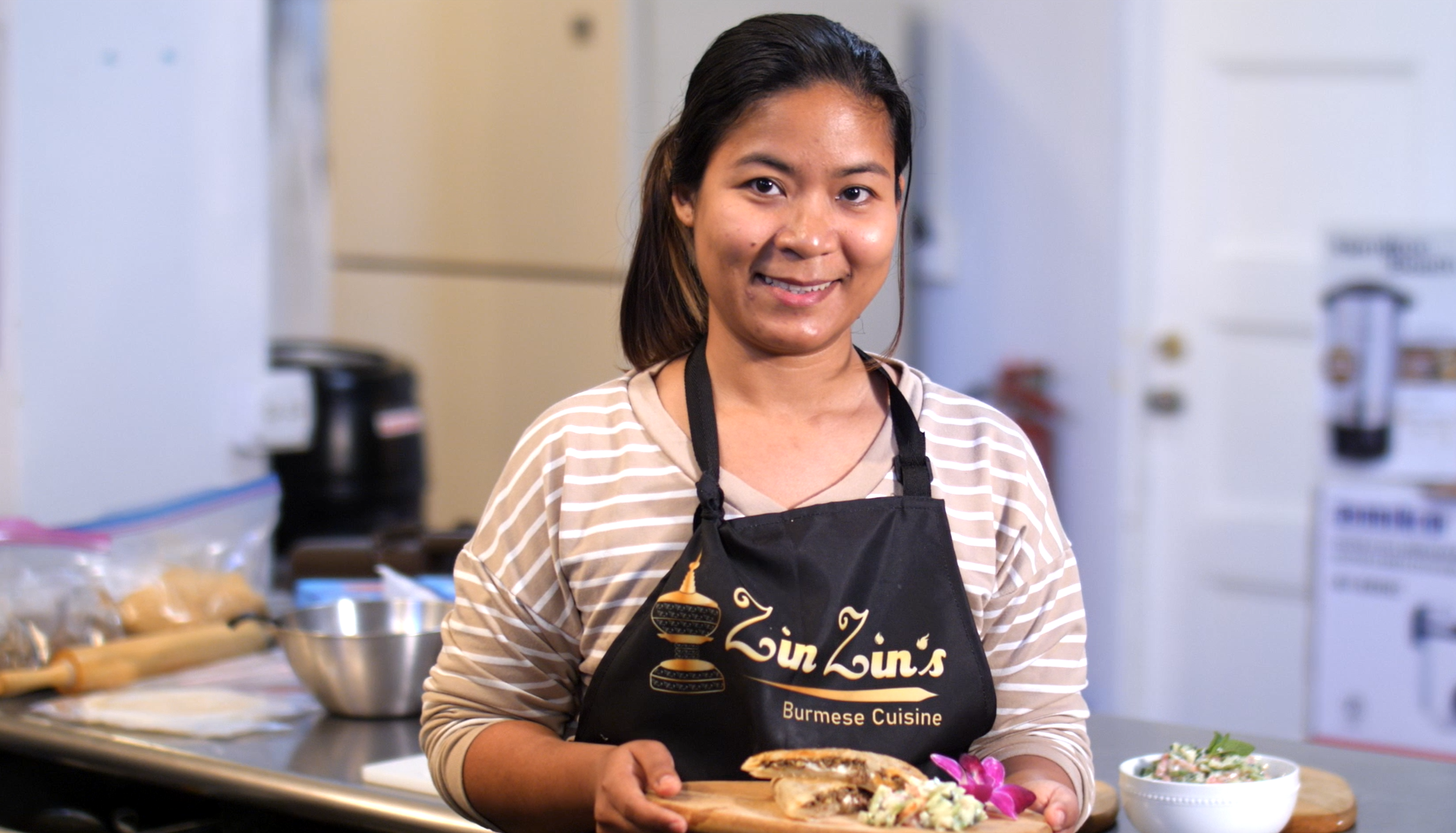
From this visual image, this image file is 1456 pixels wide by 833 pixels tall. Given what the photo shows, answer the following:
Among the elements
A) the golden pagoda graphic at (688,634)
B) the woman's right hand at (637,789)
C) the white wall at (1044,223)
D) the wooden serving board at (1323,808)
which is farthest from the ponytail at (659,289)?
the white wall at (1044,223)

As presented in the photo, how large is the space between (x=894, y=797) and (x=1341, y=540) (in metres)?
1.97

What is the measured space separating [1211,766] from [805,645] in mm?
366

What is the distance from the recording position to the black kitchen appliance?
238 centimetres

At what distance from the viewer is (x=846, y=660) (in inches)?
38.0

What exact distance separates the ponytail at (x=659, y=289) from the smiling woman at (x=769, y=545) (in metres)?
0.05

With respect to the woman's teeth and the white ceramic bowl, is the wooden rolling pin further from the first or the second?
the white ceramic bowl

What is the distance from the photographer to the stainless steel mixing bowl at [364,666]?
58.9 inches

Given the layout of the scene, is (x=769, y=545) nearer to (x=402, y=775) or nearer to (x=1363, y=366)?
(x=402, y=775)

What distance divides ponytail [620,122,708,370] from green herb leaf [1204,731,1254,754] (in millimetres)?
517

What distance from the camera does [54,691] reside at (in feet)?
5.49

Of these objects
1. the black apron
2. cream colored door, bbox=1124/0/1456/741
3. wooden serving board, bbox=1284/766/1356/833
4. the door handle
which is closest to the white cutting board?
the black apron

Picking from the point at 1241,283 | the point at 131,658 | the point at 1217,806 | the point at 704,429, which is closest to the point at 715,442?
the point at 704,429

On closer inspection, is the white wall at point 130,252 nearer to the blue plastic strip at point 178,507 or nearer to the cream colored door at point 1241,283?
the blue plastic strip at point 178,507

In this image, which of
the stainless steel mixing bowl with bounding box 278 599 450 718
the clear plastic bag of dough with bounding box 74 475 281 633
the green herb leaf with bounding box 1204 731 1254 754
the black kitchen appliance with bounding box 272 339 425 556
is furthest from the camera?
the black kitchen appliance with bounding box 272 339 425 556
